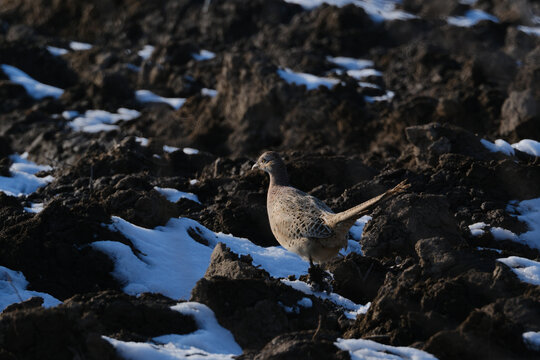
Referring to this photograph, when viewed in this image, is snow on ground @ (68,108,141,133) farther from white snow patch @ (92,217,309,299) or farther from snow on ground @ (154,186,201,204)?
white snow patch @ (92,217,309,299)

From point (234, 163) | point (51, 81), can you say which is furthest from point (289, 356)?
point (51, 81)

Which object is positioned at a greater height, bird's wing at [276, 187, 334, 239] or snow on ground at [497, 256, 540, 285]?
snow on ground at [497, 256, 540, 285]

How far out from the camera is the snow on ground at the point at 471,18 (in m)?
21.1

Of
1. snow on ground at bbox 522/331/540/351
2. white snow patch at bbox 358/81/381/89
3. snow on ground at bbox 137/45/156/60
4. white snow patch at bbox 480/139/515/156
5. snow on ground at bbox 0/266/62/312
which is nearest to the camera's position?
snow on ground at bbox 522/331/540/351

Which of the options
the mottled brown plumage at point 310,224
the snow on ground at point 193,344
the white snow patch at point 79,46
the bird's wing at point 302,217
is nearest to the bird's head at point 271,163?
the mottled brown plumage at point 310,224

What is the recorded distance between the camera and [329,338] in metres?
4.64

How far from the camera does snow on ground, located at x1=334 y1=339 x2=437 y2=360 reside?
448 centimetres

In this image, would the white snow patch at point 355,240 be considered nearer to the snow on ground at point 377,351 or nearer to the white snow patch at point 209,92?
the snow on ground at point 377,351

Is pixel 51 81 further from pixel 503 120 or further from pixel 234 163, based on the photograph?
pixel 503 120

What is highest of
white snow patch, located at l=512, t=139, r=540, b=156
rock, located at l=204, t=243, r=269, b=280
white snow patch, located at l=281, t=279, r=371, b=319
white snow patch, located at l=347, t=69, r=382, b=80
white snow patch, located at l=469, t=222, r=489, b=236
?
rock, located at l=204, t=243, r=269, b=280

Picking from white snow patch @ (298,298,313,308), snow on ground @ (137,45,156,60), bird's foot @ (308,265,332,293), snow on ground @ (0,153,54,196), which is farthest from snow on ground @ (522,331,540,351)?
snow on ground @ (137,45,156,60)

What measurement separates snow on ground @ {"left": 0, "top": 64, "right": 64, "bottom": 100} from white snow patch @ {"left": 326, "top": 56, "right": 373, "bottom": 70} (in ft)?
19.5

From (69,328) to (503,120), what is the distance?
34.5 ft

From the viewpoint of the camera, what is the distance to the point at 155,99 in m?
17.5
